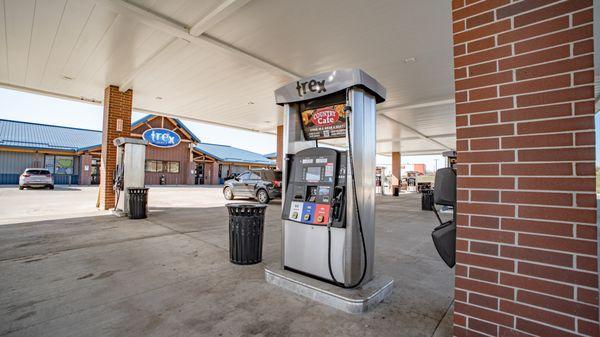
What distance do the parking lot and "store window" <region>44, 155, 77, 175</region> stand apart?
19393 mm

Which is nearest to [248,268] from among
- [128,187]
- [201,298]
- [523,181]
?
[201,298]

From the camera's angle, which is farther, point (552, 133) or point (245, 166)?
point (245, 166)

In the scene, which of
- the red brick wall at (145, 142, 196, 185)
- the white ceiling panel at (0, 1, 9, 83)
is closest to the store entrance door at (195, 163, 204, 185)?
the red brick wall at (145, 142, 196, 185)

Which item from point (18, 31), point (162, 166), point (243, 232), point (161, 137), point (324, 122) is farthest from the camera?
point (162, 166)

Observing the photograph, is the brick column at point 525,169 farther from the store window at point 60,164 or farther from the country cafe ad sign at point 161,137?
the store window at point 60,164

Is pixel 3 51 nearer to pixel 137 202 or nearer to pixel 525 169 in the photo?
pixel 137 202

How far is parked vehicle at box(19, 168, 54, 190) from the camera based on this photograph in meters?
15.1

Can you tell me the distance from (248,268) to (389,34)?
452 cm

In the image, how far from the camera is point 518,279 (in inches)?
60.8

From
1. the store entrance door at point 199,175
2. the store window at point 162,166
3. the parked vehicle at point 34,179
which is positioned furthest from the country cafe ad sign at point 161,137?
the parked vehicle at point 34,179

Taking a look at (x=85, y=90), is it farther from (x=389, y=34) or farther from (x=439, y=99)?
(x=439, y=99)

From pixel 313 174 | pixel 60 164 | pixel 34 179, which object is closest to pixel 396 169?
pixel 313 174

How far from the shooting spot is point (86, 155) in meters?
20.4

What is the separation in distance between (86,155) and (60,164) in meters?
1.83
